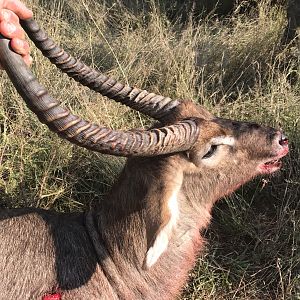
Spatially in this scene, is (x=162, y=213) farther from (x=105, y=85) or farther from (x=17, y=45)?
(x=17, y=45)

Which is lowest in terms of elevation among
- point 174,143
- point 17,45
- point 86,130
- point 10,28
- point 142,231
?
point 142,231

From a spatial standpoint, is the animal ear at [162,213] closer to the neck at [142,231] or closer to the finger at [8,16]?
the neck at [142,231]

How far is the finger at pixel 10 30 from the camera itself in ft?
11.0

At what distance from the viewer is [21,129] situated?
627 cm

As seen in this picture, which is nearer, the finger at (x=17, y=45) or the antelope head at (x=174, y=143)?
the finger at (x=17, y=45)

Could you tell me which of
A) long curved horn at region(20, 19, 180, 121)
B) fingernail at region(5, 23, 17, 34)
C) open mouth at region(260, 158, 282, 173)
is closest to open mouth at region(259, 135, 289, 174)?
open mouth at region(260, 158, 282, 173)

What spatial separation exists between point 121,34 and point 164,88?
223cm

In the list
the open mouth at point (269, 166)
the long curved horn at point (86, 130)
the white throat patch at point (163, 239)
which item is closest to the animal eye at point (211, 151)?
the long curved horn at point (86, 130)

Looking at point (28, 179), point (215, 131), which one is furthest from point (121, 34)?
point (215, 131)

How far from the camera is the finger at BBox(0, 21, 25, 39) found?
334 cm

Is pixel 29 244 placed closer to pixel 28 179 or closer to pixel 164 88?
pixel 28 179

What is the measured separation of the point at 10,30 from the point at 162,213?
56.6 inches

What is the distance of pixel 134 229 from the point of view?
13.1ft

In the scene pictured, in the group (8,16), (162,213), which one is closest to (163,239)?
(162,213)
